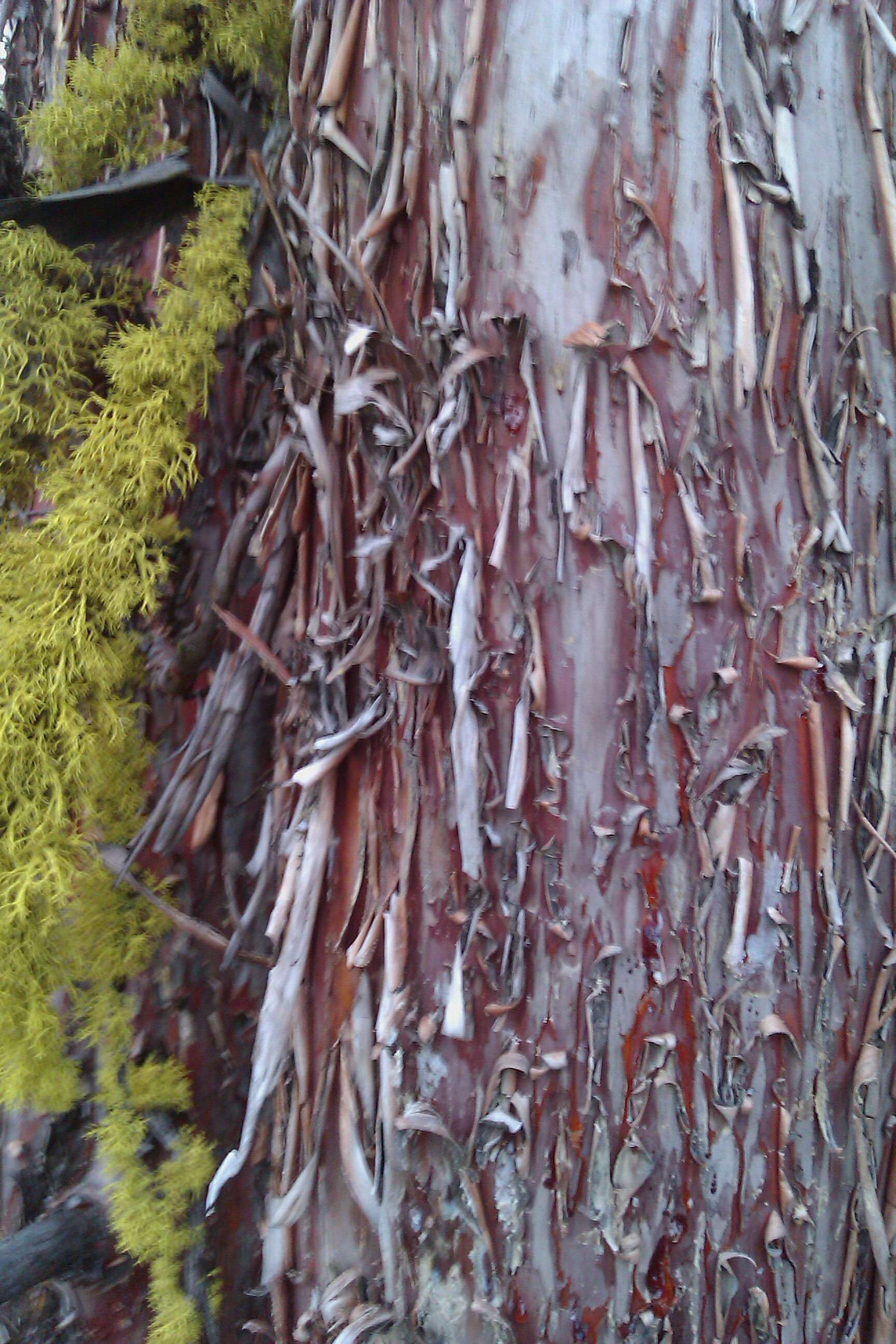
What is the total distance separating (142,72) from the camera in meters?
0.90

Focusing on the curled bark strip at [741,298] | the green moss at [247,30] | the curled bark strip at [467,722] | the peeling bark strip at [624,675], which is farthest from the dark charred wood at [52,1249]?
the green moss at [247,30]

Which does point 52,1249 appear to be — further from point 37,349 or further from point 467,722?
point 37,349

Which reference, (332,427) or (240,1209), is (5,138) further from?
(240,1209)

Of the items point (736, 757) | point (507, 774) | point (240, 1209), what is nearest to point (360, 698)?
point (507, 774)

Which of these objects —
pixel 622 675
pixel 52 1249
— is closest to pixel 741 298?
pixel 622 675

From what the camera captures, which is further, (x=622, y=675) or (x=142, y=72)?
(x=142, y=72)

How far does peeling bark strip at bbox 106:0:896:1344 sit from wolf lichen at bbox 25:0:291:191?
14 cm

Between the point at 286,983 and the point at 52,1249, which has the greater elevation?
the point at 286,983

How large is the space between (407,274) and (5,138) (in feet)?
1.53

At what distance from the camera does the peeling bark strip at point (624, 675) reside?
72 cm

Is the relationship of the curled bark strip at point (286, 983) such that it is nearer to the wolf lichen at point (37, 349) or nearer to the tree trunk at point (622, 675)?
the tree trunk at point (622, 675)

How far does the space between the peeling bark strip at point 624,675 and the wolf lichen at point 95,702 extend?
16cm

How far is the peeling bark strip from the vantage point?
724 millimetres

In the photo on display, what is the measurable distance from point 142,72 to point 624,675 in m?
0.75
